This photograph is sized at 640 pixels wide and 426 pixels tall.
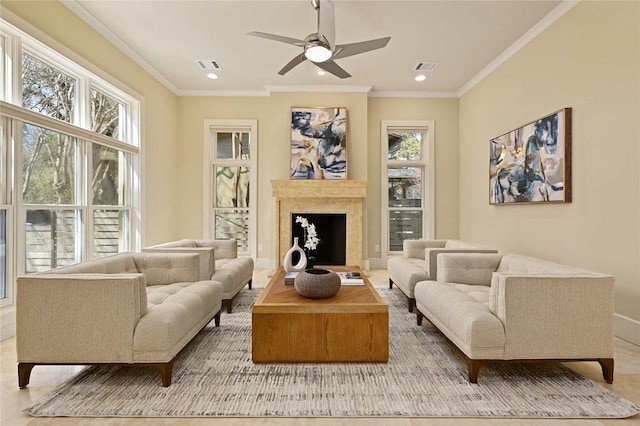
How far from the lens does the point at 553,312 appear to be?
2.10 meters

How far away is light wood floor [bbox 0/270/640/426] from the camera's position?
175cm

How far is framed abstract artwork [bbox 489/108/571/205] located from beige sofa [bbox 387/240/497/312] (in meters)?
0.87

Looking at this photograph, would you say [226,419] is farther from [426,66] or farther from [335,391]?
[426,66]

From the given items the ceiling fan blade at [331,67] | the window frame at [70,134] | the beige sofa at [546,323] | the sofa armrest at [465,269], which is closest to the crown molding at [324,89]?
the ceiling fan blade at [331,67]

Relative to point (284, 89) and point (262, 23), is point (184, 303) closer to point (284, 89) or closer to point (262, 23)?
A: point (262, 23)

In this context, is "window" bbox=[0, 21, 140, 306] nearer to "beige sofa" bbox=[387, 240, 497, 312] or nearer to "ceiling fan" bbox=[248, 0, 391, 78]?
"ceiling fan" bbox=[248, 0, 391, 78]

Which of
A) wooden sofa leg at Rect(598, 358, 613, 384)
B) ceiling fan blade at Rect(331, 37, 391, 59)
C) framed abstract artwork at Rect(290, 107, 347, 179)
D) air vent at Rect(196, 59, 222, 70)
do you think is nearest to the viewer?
wooden sofa leg at Rect(598, 358, 613, 384)

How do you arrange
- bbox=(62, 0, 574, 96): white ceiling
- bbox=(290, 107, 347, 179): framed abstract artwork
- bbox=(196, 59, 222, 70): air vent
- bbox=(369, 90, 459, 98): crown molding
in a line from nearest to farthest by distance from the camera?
bbox=(62, 0, 574, 96): white ceiling → bbox=(196, 59, 222, 70): air vent → bbox=(290, 107, 347, 179): framed abstract artwork → bbox=(369, 90, 459, 98): crown molding

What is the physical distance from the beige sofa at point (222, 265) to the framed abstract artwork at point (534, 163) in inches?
133

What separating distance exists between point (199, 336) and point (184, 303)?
2.17 feet

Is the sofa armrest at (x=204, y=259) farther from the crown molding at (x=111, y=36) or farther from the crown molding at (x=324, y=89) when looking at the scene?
the crown molding at (x=324, y=89)

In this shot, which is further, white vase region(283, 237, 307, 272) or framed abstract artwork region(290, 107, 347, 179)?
framed abstract artwork region(290, 107, 347, 179)

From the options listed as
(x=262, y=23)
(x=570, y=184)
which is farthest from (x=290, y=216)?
(x=570, y=184)

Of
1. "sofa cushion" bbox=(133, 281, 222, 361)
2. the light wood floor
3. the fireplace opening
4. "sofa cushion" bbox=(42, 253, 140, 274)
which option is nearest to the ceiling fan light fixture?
"sofa cushion" bbox=(133, 281, 222, 361)
